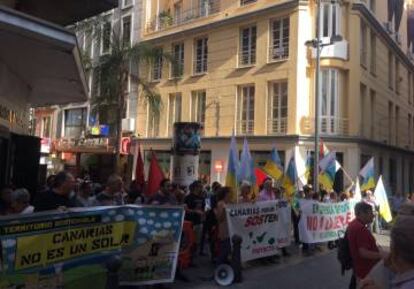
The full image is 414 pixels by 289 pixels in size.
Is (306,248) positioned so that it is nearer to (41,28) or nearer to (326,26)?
(41,28)

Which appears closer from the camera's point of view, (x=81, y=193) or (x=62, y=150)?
(x=81, y=193)

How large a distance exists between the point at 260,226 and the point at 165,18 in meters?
24.4

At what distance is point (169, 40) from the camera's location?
32625 millimetres

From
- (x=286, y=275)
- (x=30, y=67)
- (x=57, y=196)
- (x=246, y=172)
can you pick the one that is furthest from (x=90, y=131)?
(x=57, y=196)

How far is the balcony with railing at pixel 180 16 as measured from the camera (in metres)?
30.7

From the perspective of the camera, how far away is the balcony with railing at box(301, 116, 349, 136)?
1003 inches

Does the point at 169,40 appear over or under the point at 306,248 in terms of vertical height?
over

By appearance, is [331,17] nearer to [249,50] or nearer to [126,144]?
[249,50]

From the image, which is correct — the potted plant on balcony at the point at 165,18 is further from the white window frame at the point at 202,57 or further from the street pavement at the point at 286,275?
the street pavement at the point at 286,275

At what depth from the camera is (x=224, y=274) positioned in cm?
929

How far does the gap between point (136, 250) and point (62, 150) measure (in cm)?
3231

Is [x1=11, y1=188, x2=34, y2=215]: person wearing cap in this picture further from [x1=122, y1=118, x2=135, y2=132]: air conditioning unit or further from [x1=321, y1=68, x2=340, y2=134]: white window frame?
[x1=122, y1=118, x2=135, y2=132]: air conditioning unit

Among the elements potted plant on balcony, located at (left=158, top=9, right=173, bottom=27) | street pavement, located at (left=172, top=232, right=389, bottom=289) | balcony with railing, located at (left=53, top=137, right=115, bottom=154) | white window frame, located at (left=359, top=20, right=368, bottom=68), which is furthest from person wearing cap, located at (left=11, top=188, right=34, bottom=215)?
balcony with railing, located at (left=53, top=137, right=115, bottom=154)

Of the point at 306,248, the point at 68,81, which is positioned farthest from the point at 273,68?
the point at 68,81
